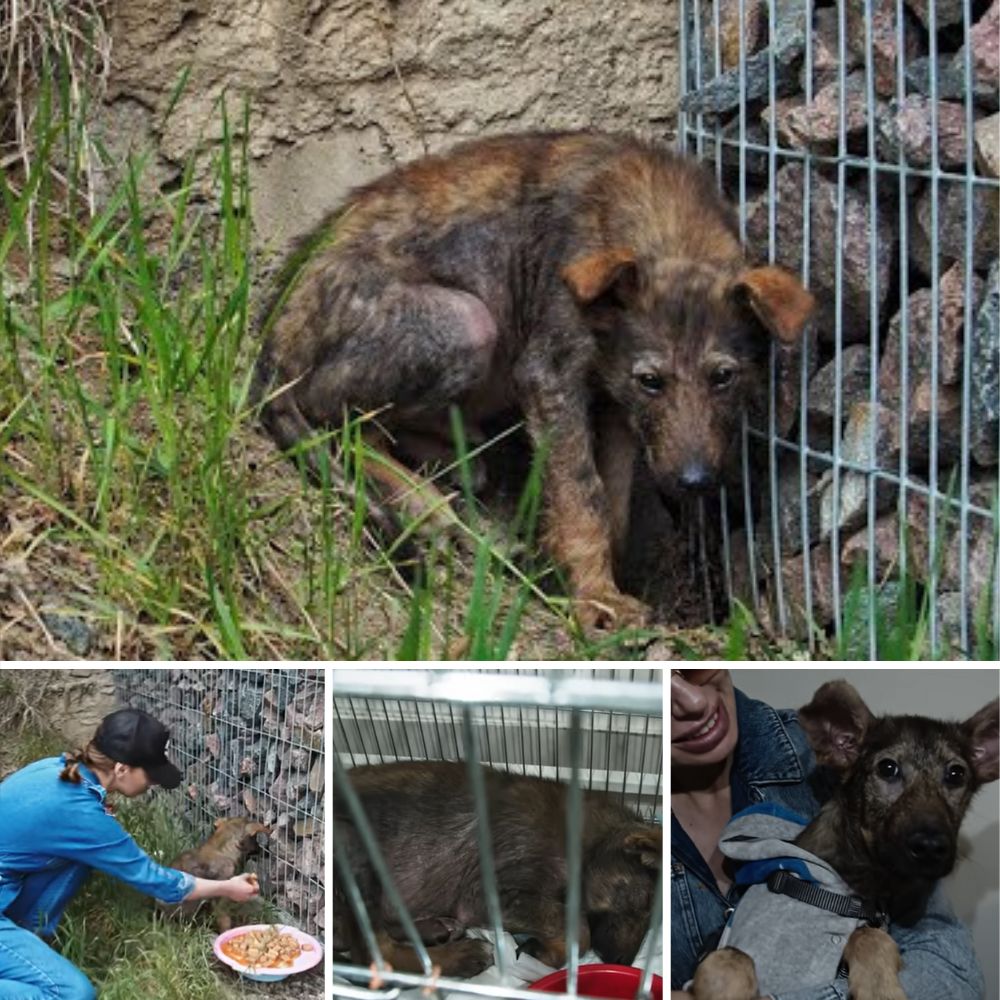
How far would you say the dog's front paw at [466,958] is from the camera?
11.1ft

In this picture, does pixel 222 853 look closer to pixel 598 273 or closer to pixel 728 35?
pixel 598 273

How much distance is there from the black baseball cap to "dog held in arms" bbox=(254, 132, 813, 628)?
1.46 m

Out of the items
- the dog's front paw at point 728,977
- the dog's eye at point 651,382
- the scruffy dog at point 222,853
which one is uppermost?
the dog's eye at point 651,382

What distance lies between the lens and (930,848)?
3250 millimetres

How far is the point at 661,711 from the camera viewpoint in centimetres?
327

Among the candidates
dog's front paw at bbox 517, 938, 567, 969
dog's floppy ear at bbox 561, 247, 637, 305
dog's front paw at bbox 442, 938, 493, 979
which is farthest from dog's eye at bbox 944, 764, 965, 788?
dog's floppy ear at bbox 561, 247, 637, 305

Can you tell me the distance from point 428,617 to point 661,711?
31.4 inches

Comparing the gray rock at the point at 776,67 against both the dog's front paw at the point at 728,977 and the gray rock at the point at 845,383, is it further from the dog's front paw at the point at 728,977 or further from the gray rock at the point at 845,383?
the dog's front paw at the point at 728,977

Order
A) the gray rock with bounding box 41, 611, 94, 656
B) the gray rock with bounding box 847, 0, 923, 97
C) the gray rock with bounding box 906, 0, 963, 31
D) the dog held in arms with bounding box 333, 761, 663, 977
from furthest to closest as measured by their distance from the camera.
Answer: the gray rock with bounding box 847, 0, 923, 97 → the gray rock with bounding box 906, 0, 963, 31 → the gray rock with bounding box 41, 611, 94, 656 → the dog held in arms with bounding box 333, 761, 663, 977

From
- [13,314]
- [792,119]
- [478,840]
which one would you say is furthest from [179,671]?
[792,119]

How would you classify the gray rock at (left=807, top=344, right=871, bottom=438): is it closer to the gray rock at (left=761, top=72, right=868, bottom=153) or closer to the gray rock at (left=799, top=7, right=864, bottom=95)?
the gray rock at (left=761, top=72, right=868, bottom=153)

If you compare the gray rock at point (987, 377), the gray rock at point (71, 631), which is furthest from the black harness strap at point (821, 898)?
the gray rock at point (71, 631)

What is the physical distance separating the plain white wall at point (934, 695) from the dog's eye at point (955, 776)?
4 centimetres

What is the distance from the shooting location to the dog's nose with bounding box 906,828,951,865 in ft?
10.6
